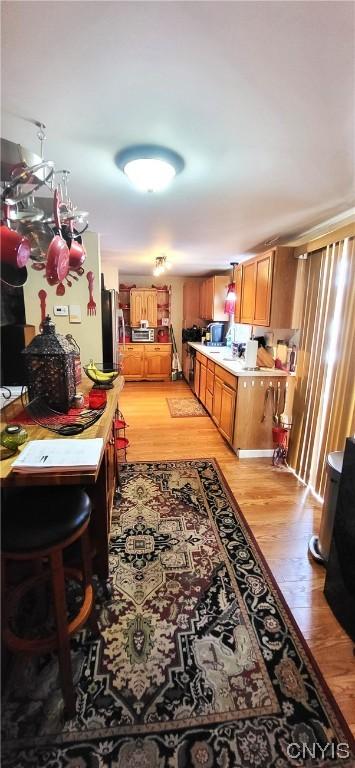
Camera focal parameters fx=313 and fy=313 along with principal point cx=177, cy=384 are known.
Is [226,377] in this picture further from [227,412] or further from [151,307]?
[151,307]

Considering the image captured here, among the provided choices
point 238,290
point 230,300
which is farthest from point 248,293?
point 230,300

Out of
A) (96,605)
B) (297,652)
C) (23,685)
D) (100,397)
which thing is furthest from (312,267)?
(23,685)

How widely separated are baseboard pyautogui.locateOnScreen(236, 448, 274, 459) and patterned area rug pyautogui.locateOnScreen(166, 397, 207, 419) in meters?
1.37

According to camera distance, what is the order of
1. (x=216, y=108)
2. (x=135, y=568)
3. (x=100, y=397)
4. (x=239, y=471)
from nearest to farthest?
(x=216, y=108) < (x=100, y=397) < (x=135, y=568) < (x=239, y=471)

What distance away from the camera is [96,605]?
1614 millimetres

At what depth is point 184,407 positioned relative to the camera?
4941 mm

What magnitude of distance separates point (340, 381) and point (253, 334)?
193 cm

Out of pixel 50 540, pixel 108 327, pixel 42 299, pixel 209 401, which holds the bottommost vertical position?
pixel 209 401

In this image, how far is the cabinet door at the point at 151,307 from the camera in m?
6.54

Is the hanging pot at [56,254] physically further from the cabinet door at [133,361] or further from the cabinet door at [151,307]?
the cabinet door at [151,307]

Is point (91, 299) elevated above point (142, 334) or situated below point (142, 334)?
above

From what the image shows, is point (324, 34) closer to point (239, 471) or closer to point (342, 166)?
point (342, 166)

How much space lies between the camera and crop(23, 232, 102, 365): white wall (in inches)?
117

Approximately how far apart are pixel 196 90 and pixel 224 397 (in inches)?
113
